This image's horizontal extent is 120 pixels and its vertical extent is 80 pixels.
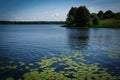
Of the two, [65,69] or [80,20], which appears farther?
[80,20]

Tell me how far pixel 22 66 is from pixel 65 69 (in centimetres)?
464

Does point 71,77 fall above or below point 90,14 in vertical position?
below

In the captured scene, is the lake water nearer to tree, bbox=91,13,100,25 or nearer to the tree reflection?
the tree reflection

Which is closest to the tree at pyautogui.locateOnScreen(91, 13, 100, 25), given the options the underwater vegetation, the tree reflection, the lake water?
the tree reflection

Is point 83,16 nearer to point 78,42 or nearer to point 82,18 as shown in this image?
point 82,18

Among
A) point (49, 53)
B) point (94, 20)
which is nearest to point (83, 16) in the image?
point (94, 20)

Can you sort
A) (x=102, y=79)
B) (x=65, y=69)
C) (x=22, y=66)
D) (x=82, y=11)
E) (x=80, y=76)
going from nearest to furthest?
1. (x=102, y=79)
2. (x=80, y=76)
3. (x=65, y=69)
4. (x=22, y=66)
5. (x=82, y=11)

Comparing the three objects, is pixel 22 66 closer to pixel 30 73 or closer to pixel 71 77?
pixel 30 73

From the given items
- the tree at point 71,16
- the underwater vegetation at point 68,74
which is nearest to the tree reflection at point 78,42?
the underwater vegetation at point 68,74

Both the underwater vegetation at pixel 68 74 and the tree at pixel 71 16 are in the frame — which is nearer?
the underwater vegetation at pixel 68 74

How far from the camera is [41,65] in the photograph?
54.4 ft

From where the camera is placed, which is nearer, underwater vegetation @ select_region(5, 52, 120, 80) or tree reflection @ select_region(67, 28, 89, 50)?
underwater vegetation @ select_region(5, 52, 120, 80)

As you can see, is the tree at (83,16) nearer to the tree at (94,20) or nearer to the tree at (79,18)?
the tree at (79,18)

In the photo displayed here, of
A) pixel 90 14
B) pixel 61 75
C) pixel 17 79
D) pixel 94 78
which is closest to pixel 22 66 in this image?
pixel 17 79
